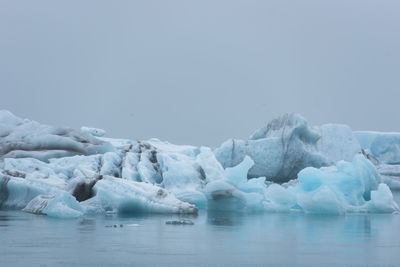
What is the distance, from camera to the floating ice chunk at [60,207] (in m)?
12.4

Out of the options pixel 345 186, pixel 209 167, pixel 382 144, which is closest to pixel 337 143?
pixel 382 144

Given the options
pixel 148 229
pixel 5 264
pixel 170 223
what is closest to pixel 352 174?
pixel 170 223

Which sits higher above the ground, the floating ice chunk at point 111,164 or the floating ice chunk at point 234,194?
the floating ice chunk at point 111,164

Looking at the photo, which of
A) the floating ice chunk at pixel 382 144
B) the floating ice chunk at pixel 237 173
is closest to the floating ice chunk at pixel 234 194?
the floating ice chunk at pixel 237 173

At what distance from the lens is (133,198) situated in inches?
542

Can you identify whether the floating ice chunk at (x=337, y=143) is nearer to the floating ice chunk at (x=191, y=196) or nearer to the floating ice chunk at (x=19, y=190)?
the floating ice chunk at (x=191, y=196)

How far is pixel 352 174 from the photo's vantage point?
54.8ft

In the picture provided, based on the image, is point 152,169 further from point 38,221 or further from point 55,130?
point 38,221

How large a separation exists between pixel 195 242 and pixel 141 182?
21.4 feet

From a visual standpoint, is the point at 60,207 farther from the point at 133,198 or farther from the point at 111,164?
the point at 111,164

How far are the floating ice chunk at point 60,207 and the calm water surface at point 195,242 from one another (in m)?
0.28

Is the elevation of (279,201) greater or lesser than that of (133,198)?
greater

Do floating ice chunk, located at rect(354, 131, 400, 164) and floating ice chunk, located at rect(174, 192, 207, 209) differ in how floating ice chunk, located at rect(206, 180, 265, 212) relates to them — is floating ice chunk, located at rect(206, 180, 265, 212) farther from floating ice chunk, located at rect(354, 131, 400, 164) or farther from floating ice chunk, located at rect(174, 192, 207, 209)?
floating ice chunk, located at rect(354, 131, 400, 164)

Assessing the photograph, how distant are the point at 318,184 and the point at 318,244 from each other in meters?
8.04
